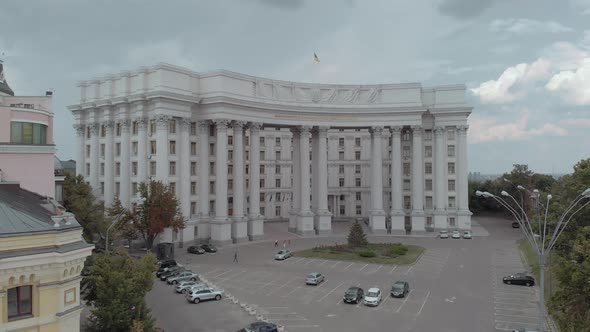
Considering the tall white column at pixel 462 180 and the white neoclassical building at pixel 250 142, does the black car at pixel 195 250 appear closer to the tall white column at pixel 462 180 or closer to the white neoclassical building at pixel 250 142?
the white neoclassical building at pixel 250 142

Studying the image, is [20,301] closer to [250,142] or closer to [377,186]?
[250,142]

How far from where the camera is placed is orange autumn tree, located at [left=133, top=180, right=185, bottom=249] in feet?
191

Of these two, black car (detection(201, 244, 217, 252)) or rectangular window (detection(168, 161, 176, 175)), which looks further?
rectangular window (detection(168, 161, 176, 175))

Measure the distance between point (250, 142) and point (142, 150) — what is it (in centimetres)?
1803

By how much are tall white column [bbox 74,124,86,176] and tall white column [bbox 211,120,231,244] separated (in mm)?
27412

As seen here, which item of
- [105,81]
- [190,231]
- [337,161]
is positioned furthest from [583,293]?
[337,161]

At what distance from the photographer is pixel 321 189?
86.3m

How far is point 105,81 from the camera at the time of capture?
260 feet

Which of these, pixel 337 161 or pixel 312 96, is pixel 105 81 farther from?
pixel 337 161

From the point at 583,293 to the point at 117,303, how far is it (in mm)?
26345

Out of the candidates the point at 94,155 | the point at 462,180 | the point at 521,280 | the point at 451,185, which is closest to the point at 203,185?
the point at 94,155

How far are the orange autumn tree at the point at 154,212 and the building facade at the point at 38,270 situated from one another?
36.2 meters

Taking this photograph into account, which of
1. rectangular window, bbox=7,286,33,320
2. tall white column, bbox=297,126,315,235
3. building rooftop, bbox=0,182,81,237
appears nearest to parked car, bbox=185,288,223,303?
building rooftop, bbox=0,182,81,237

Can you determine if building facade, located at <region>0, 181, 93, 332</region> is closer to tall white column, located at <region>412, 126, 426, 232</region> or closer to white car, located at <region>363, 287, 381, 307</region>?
white car, located at <region>363, 287, 381, 307</region>
